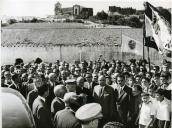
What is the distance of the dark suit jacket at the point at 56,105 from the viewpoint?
3414 millimetres

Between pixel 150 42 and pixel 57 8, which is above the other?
pixel 57 8

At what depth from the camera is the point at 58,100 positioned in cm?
346

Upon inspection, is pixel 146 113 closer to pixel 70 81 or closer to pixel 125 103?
pixel 125 103

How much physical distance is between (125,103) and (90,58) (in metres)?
0.57

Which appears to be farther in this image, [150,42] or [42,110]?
[150,42]

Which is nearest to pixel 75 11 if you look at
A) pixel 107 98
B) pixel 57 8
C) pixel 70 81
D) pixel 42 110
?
pixel 57 8

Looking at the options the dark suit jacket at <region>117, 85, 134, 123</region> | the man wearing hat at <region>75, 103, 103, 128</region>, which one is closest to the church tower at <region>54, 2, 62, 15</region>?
the dark suit jacket at <region>117, 85, 134, 123</region>

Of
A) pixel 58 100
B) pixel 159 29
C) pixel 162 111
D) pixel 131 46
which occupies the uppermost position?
pixel 159 29

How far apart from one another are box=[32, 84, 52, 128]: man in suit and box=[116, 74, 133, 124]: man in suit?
69 cm

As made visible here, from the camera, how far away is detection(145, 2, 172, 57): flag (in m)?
3.54

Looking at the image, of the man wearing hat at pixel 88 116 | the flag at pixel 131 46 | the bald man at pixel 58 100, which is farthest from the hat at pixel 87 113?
the flag at pixel 131 46

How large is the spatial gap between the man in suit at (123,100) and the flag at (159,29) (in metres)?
0.48

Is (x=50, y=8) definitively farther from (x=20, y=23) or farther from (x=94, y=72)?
(x=94, y=72)

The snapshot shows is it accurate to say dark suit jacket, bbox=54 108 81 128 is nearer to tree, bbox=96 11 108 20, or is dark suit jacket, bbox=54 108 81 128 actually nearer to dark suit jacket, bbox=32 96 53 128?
dark suit jacket, bbox=32 96 53 128
